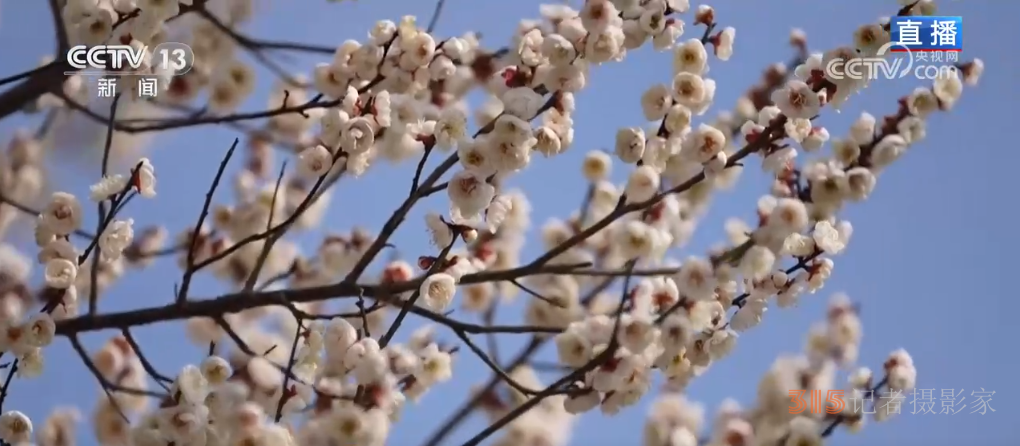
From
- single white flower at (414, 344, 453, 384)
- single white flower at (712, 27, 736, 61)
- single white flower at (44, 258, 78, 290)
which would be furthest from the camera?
single white flower at (414, 344, 453, 384)

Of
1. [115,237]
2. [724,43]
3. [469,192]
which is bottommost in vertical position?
[469,192]

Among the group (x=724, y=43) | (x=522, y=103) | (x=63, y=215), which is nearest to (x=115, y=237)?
(x=63, y=215)

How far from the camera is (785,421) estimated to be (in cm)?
149

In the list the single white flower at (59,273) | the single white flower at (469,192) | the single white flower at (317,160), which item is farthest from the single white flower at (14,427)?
the single white flower at (469,192)

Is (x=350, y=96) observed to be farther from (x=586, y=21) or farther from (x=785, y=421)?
(x=785, y=421)

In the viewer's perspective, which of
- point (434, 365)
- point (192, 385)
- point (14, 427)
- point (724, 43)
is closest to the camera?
point (192, 385)

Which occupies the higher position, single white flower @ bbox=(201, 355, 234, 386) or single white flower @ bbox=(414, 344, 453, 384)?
single white flower @ bbox=(414, 344, 453, 384)

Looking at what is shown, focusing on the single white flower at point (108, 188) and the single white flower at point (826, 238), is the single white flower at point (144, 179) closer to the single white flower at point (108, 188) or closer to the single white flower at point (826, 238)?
the single white flower at point (108, 188)

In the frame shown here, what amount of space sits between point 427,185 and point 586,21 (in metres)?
0.31

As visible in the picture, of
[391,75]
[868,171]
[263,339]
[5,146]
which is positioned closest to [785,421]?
[868,171]

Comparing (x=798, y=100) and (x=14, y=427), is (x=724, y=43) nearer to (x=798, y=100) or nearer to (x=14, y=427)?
(x=798, y=100)

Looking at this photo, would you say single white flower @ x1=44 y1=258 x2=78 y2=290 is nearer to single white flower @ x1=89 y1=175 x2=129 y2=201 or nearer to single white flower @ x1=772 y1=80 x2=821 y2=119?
single white flower @ x1=89 y1=175 x2=129 y2=201

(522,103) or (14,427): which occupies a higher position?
(522,103)

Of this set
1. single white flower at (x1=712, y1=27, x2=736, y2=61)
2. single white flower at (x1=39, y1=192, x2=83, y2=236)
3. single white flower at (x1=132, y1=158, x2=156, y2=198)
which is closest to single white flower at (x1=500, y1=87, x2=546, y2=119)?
single white flower at (x1=712, y1=27, x2=736, y2=61)
